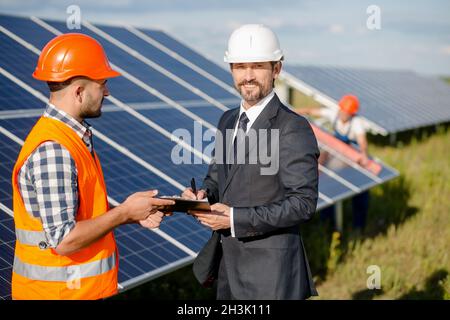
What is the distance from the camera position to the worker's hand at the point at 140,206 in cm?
327

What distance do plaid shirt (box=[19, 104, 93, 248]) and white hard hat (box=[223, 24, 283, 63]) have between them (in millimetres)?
1375

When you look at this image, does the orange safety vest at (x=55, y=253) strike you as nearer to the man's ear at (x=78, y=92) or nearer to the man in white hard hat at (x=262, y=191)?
the man's ear at (x=78, y=92)

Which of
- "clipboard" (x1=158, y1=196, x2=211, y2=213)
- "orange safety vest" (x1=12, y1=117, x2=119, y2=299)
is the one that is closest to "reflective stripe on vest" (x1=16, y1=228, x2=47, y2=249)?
"orange safety vest" (x1=12, y1=117, x2=119, y2=299)

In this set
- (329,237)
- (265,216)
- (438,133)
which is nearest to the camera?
(265,216)

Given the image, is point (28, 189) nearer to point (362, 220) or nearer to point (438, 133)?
point (362, 220)

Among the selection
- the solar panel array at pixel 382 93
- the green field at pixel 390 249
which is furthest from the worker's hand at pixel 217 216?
the solar panel array at pixel 382 93

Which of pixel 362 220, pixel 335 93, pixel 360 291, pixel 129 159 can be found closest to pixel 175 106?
pixel 129 159

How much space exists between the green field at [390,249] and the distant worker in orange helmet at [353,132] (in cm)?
34

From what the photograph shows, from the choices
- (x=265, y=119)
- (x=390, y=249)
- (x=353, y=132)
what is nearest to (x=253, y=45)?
(x=265, y=119)

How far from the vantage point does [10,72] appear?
6188 mm

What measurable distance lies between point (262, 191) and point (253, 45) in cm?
97

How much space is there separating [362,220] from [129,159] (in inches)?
216

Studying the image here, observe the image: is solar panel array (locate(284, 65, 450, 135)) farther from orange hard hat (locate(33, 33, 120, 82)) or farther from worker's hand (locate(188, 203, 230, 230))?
orange hard hat (locate(33, 33, 120, 82))

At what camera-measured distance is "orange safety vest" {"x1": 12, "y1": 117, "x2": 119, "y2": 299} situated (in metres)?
3.12
